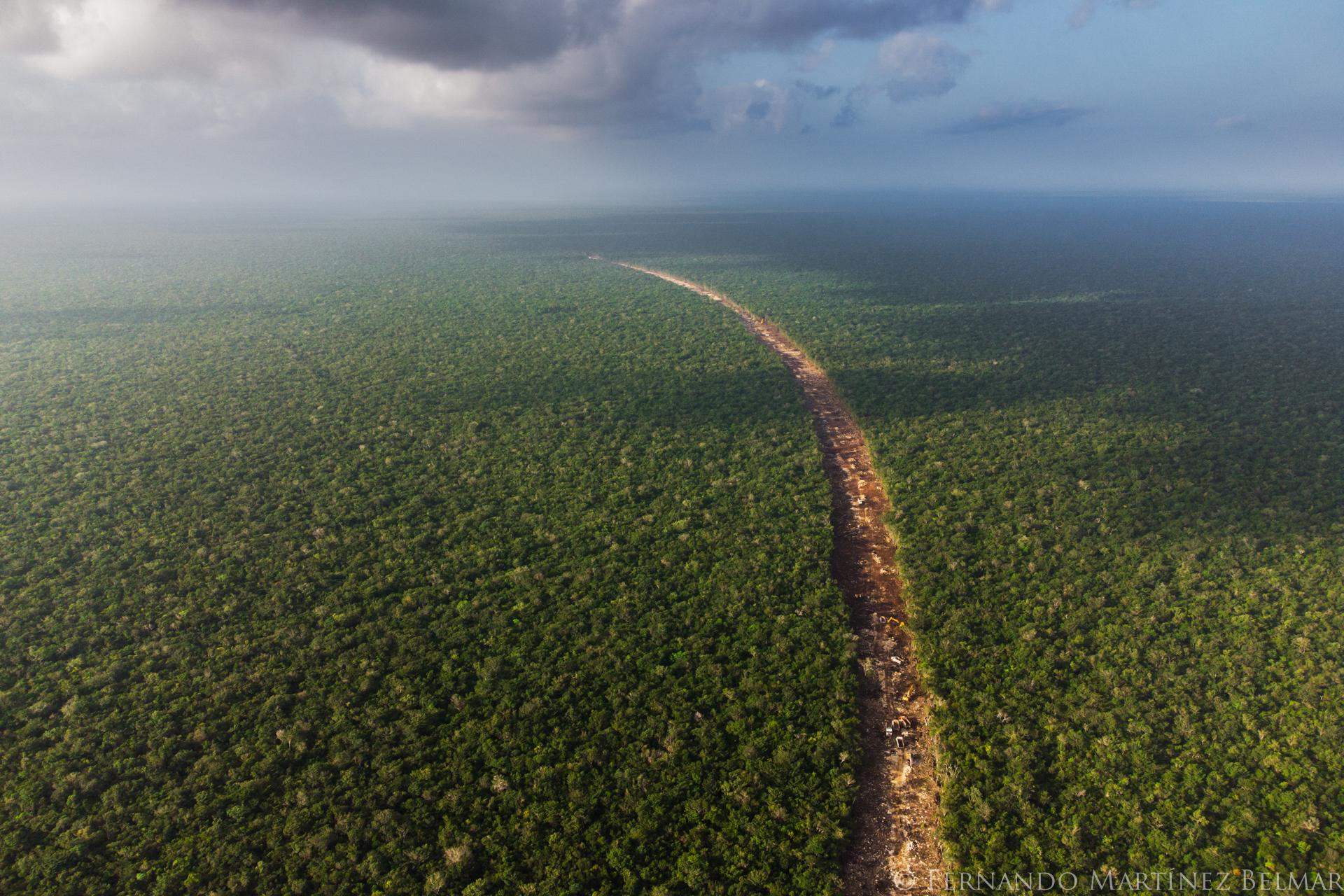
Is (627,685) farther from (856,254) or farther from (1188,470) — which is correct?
(856,254)

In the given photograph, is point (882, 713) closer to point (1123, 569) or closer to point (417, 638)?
point (1123, 569)

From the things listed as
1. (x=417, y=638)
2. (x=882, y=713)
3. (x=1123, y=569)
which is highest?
(x=1123, y=569)

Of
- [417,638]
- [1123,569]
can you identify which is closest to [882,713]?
[1123,569]

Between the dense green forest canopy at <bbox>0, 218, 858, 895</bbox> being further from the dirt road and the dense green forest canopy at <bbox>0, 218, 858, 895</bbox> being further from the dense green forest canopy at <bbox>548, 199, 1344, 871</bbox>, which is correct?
the dense green forest canopy at <bbox>548, 199, 1344, 871</bbox>

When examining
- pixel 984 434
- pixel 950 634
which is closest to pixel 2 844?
pixel 950 634

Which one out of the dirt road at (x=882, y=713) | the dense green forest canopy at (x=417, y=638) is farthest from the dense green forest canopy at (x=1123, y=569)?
the dense green forest canopy at (x=417, y=638)

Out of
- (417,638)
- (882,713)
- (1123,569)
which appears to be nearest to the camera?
(882,713)
